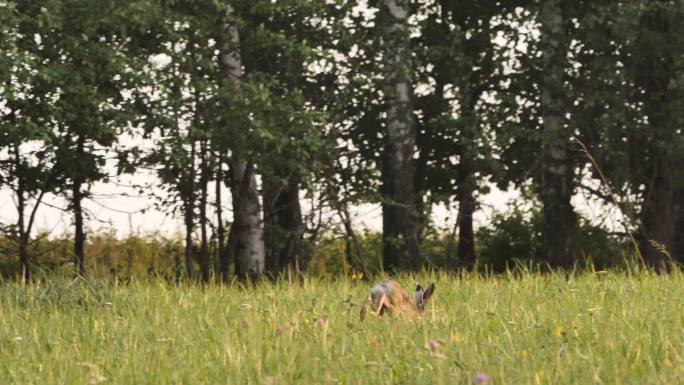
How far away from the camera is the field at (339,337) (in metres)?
5.05

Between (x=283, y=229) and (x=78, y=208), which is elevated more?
(x=78, y=208)

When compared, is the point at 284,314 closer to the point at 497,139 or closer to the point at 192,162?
the point at 192,162

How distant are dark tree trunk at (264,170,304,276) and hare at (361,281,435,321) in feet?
30.6

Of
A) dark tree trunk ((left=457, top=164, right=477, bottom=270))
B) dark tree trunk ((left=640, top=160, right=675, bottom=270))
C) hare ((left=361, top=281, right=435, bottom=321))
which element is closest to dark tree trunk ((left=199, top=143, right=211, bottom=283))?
dark tree trunk ((left=457, top=164, right=477, bottom=270))

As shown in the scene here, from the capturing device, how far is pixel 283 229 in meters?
17.7

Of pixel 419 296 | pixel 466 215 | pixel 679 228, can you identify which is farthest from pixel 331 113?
pixel 419 296

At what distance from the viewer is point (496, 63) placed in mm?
17766

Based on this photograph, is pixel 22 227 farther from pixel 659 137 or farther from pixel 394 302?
pixel 394 302

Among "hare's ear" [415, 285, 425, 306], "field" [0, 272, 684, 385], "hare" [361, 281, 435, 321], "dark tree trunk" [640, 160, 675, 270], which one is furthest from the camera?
"dark tree trunk" [640, 160, 675, 270]

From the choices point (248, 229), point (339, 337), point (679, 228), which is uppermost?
point (248, 229)

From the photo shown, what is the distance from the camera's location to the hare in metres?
6.87

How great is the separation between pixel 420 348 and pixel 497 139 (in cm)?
1189

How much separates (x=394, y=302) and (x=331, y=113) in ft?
32.9

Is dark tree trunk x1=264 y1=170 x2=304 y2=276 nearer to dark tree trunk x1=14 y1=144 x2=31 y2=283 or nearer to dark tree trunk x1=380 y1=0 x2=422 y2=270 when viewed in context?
dark tree trunk x1=380 y1=0 x2=422 y2=270
